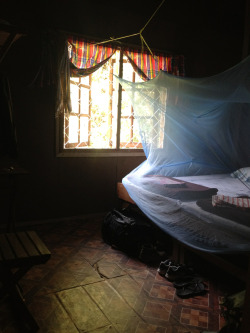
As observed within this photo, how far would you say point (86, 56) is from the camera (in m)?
3.62

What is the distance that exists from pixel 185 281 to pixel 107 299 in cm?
68

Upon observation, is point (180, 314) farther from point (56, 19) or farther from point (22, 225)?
point (56, 19)

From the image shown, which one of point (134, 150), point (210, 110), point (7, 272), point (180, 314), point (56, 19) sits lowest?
point (180, 314)

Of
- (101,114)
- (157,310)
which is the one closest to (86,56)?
(101,114)

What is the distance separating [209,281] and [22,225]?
227 centimetres

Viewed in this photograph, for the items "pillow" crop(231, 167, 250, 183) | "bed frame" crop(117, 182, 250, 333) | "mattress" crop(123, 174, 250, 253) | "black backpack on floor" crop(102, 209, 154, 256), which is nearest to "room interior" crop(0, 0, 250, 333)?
"black backpack on floor" crop(102, 209, 154, 256)

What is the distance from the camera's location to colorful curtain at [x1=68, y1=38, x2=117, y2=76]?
3.53 meters

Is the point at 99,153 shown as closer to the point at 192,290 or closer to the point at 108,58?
the point at 108,58

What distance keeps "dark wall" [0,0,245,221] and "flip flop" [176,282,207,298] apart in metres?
2.00

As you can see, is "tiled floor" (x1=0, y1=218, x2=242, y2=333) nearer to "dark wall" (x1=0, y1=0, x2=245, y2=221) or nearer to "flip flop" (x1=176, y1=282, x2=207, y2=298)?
"flip flop" (x1=176, y1=282, x2=207, y2=298)

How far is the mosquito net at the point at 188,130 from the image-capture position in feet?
7.43

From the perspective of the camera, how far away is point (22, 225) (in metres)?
3.50

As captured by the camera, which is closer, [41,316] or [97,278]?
[41,316]

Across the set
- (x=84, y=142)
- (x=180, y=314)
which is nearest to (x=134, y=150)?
(x=84, y=142)
